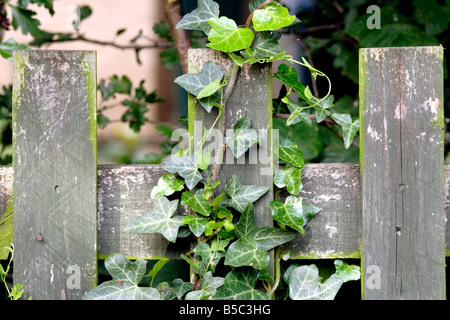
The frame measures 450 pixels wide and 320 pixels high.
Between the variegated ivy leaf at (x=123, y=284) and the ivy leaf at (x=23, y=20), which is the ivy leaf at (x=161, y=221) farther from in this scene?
the ivy leaf at (x=23, y=20)

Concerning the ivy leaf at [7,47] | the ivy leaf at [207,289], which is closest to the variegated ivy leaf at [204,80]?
the ivy leaf at [207,289]

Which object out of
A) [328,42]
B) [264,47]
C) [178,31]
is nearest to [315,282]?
[264,47]

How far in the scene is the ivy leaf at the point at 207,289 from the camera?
3.17 ft

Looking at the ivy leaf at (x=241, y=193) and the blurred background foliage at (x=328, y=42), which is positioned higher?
the blurred background foliage at (x=328, y=42)

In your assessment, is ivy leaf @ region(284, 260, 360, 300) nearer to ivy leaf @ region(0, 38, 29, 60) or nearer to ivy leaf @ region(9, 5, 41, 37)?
ivy leaf @ region(0, 38, 29, 60)

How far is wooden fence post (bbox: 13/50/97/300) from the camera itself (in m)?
0.99

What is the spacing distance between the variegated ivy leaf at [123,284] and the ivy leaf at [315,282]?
0.94ft

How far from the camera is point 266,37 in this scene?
0.97 meters

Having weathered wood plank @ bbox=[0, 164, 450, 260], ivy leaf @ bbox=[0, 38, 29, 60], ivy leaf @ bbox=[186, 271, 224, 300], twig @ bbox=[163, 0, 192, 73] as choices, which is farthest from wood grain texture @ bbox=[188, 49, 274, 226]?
twig @ bbox=[163, 0, 192, 73]

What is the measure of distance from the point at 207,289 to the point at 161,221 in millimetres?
168

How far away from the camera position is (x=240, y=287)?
98 cm

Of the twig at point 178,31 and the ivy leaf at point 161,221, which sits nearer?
the ivy leaf at point 161,221

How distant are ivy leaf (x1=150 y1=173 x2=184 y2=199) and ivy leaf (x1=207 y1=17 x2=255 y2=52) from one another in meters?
0.28

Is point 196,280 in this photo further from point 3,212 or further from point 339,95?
point 339,95
